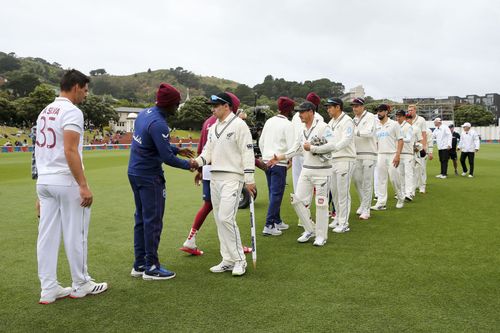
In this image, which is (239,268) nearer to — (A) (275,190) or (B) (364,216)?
(A) (275,190)

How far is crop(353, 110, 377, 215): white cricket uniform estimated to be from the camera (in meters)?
8.09

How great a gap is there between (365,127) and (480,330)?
16.9 ft

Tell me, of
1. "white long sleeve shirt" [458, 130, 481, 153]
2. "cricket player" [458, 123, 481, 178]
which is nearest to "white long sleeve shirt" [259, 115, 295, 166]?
"cricket player" [458, 123, 481, 178]

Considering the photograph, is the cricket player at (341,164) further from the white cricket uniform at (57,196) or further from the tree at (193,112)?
the tree at (193,112)

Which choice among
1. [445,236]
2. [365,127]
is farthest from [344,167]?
[445,236]

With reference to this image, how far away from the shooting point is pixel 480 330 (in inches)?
133

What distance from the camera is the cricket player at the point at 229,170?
5.00 m

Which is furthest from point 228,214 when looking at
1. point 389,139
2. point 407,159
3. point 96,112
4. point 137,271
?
point 96,112

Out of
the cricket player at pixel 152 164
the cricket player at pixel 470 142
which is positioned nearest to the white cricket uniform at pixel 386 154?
the cricket player at pixel 152 164

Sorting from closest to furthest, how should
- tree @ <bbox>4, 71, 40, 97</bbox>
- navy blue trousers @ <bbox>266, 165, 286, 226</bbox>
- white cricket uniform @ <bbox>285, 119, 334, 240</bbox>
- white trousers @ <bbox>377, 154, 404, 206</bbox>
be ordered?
1. white cricket uniform @ <bbox>285, 119, 334, 240</bbox>
2. navy blue trousers @ <bbox>266, 165, 286, 226</bbox>
3. white trousers @ <bbox>377, 154, 404, 206</bbox>
4. tree @ <bbox>4, 71, 40, 97</bbox>

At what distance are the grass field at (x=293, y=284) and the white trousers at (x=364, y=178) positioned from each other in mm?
406

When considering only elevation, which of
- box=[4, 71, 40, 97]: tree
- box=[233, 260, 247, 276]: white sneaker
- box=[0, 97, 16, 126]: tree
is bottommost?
box=[233, 260, 247, 276]: white sneaker

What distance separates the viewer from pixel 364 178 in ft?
27.0

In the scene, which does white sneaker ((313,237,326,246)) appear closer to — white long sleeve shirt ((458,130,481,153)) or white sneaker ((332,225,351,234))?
white sneaker ((332,225,351,234))
